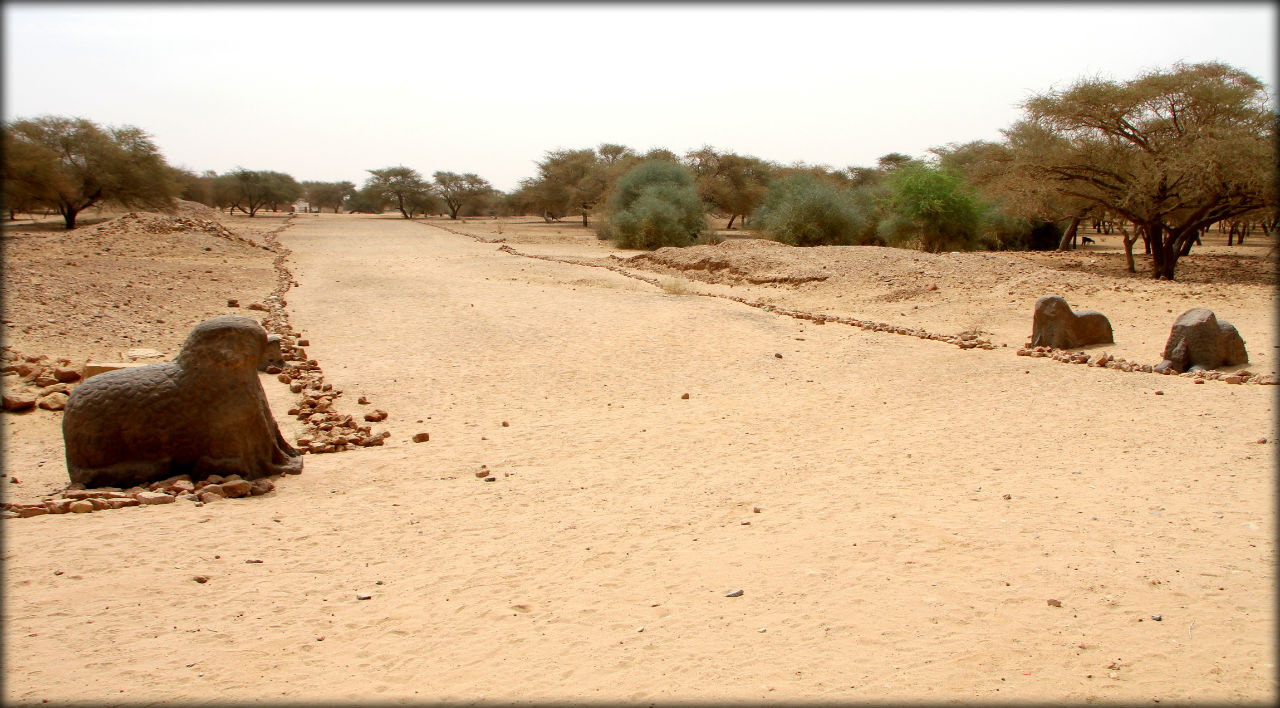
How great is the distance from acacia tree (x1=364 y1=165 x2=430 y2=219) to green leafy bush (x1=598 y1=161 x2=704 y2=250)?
Answer: 29.5 meters

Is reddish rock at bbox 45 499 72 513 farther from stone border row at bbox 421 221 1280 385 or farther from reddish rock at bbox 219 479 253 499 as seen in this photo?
stone border row at bbox 421 221 1280 385

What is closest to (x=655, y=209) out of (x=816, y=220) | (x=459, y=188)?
(x=816, y=220)

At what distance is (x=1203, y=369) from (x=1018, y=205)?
1181cm

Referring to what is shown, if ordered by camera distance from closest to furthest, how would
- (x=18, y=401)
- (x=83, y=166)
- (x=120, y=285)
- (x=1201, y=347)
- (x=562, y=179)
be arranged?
(x=18, y=401)
(x=1201, y=347)
(x=120, y=285)
(x=83, y=166)
(x=562, y=179)

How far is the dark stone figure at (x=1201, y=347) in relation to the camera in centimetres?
881

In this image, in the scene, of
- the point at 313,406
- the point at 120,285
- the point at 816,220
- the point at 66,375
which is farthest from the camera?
the point at 816,220

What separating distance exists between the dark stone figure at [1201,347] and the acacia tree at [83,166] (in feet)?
82.7

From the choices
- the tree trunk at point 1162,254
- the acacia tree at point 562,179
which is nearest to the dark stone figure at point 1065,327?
the tree trunk at point 1162,254

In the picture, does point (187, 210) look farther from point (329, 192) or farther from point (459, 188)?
point (329, 192)

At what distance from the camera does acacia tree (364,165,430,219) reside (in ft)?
181

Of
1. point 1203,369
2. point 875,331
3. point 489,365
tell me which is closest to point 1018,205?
point 875,331

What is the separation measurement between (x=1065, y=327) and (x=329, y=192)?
226 feet

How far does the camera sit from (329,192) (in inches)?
2734

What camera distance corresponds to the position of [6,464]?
19.7 ft
